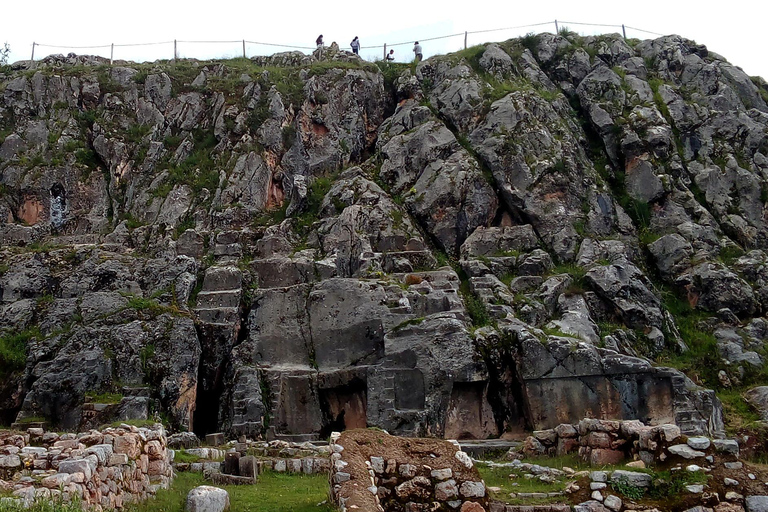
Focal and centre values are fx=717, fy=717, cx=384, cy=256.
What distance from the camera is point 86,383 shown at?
Result: 86.4 feet

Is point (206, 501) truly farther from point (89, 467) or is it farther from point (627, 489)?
point (627, 489)

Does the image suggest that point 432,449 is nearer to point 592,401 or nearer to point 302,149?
point 592,401

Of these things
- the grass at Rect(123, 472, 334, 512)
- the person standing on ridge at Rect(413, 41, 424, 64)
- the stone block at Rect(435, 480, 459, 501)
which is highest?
the person standing on ridge at Rect(413, 41, 424, 64)

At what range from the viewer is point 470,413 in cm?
2742

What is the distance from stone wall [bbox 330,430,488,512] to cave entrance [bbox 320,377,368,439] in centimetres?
1462

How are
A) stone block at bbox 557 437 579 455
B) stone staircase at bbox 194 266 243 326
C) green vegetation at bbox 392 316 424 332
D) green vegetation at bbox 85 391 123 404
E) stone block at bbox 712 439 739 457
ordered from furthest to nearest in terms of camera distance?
stone staircase at bbox 194 266 243 326, green vegetation at bbox 392 316 424 332, green vegetation at bbox 85 391 123 404, stone block at bbox 557 437 579 455, stone block at bbox 712 439 739 457

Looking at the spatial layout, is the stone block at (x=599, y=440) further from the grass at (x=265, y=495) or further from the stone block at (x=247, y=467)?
the stone block at (x=247, y=467)

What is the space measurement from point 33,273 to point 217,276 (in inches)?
327

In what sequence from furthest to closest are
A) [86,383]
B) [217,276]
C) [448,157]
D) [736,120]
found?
[736,120] < [448,157] < [217,276] < [86,383]

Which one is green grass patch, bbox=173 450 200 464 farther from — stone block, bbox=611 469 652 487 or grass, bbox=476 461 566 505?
stone block, bbox=611 469 652 487

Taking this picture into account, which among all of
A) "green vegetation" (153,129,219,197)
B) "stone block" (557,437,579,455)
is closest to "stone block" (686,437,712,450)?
"stone block" (557,437,579,455)

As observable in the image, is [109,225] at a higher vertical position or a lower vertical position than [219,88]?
lower

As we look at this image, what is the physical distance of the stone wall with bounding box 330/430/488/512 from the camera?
12.6 metres

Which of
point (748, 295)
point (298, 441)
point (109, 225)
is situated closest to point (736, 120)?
point (748, 295)
